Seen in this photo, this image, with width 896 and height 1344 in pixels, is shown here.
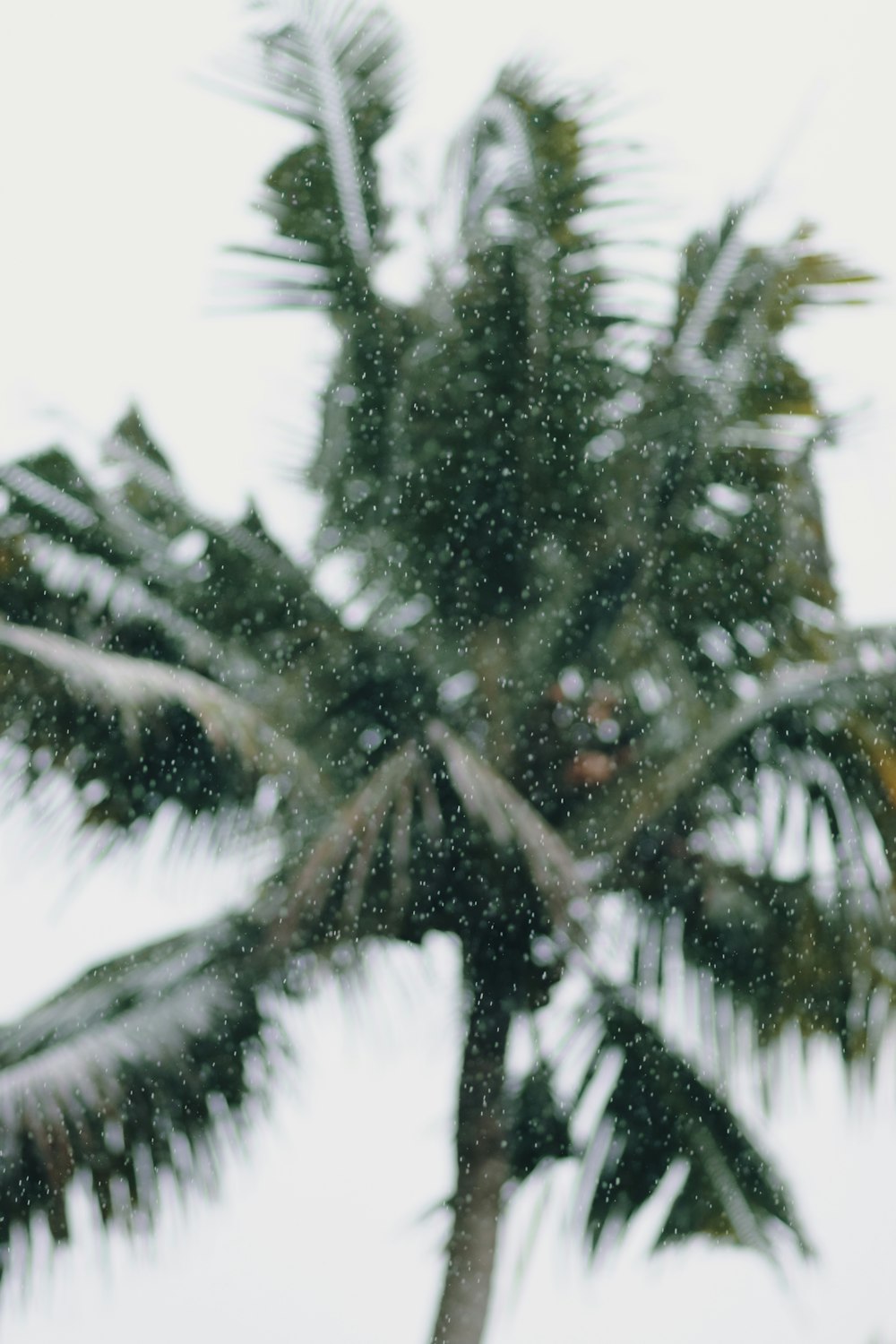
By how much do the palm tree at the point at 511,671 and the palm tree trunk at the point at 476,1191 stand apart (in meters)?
0.01

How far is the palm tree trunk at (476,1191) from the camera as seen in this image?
4.81 metres

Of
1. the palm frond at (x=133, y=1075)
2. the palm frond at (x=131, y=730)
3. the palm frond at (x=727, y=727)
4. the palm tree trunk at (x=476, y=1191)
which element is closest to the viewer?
the palm frond at (x=133, y=1075)

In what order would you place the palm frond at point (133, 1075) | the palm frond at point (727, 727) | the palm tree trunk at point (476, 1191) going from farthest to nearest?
the palm tree trunk at point (476, 1191)
the palm frond at point (727, 727)
the palm frond at point (133, 1075)

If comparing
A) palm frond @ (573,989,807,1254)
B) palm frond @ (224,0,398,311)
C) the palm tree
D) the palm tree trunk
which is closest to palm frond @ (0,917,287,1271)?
the palm tree

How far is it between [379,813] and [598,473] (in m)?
1.70

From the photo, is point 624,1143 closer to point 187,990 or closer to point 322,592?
point 187,990

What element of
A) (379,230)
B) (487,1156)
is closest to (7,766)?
(487,1156)

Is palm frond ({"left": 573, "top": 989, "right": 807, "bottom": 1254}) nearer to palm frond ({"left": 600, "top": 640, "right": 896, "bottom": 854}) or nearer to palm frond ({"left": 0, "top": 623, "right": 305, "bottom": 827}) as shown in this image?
palm frond ({"left": 600, "top": 640, "right": 896, "bottom": 854})

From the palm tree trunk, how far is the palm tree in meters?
0.01

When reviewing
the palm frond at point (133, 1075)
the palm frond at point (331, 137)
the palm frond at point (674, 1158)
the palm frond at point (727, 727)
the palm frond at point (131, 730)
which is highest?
the palm frond at point (331, 137)

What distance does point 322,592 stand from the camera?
18.1 feet

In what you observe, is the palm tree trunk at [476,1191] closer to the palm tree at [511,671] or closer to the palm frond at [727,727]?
the palm tree at [511,671]

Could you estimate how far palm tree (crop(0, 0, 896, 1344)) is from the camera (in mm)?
4582

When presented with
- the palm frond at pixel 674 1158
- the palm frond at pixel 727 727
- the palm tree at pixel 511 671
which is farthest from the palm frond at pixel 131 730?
the palm frond at pixel 674 1158
